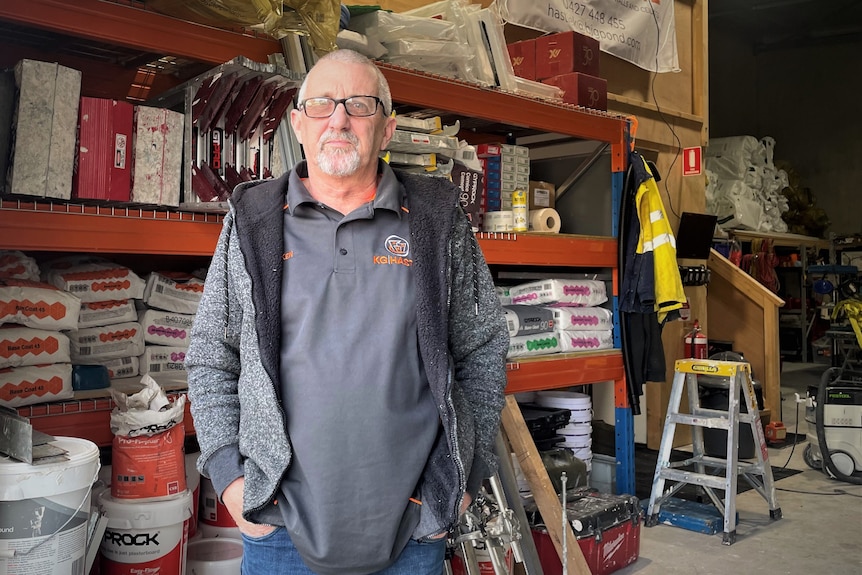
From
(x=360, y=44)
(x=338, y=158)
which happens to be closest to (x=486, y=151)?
(x=360, y=44)

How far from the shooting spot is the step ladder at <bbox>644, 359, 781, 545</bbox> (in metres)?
4.52

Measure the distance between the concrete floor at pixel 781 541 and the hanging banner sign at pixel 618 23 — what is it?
3270 millimetres

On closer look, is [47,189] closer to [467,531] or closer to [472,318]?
[472,318]

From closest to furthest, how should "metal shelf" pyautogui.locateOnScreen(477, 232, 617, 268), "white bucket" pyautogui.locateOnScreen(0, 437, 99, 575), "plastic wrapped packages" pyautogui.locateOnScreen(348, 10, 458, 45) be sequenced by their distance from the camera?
"white bucket" pyautogui.locateOnScreen(0, 437, 99, 575) < "plastic wrapped packages" pyautogui.locateOnScreen(348, 10, 458, 45) < "metal shelf" pyautogui.locateOnScreen(477, 232, 617, 268)

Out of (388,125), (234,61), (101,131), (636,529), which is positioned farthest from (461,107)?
(636,529)

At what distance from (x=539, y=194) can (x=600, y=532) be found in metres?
2.00

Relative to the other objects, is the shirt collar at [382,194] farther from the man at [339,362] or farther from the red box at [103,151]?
the red box at [103,151]

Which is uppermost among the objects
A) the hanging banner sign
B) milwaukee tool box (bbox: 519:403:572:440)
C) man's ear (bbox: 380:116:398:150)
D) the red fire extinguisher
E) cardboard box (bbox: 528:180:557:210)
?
the hanging banner sign

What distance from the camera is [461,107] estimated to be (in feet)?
12.5

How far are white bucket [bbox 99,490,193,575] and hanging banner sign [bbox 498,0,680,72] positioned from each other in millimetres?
3858

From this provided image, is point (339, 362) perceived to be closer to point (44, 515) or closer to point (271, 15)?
point (44, 515)

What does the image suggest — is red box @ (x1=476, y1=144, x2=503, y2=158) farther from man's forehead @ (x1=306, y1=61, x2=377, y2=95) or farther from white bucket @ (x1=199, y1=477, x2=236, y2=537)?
man's forehead @ (x1=306, y1=61, x2=377, y2=95)

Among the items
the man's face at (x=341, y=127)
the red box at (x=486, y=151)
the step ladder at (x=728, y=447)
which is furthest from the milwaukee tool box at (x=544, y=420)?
the man's face at (x=341, y=127)

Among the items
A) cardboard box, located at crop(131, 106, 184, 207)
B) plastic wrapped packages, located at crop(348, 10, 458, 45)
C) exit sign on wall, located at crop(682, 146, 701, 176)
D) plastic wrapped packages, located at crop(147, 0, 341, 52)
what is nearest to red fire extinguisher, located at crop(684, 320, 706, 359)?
exit sign on wall, located at crop(682, 146, 701, 176)
